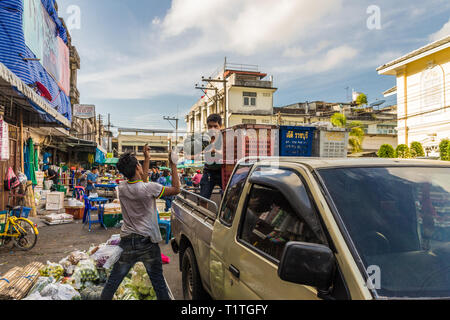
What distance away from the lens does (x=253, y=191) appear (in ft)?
→ 8.00

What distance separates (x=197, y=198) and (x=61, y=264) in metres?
2.57

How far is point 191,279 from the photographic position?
3.41 metres

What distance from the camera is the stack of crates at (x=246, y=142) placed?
5.20 meters

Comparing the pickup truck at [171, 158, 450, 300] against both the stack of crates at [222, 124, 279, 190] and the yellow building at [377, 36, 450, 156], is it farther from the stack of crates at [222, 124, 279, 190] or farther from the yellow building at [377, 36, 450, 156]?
the yellow building at [377, 36, 450, 156]

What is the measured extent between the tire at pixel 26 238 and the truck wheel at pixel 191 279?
467 centimetres

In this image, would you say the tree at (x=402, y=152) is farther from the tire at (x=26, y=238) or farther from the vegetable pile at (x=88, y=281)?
the tire at (x=26, y=238)

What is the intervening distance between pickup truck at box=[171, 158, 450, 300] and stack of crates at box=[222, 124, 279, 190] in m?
2.51

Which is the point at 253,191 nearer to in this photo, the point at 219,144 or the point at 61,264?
the point at 219,144

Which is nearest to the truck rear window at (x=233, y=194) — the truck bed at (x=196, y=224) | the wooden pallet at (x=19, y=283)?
the truck bed at (x=196, y=224)

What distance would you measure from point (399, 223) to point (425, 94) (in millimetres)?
21294

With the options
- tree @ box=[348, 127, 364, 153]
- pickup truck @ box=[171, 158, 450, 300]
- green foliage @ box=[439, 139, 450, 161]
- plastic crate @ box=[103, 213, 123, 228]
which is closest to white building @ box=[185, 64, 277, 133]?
tree @ box=[348, 127, 364, 153]

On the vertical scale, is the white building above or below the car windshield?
above

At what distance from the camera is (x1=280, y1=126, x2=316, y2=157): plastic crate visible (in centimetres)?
609
